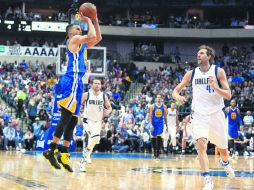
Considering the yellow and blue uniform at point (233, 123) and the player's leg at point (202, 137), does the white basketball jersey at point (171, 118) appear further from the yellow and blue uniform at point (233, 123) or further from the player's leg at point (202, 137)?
the player's leg at point (202, 137)

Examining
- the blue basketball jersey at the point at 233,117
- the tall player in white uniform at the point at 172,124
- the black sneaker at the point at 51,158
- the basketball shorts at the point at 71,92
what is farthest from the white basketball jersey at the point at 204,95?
the tall player in white uniform at the point at 172,124

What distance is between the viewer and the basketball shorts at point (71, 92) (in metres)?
7.84

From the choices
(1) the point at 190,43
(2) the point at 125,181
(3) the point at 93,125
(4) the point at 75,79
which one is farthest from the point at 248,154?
(1) the point at 190,43

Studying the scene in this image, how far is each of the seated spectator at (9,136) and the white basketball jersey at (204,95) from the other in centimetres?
1306

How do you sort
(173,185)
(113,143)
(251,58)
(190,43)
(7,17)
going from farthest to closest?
1. (190,43)
2. (251,58)
3. (7,17)
4. (113,143)
5. (173,185)

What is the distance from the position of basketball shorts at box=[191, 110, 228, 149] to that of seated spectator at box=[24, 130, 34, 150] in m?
12.8

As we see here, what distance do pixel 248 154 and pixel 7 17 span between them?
1737 centimetres

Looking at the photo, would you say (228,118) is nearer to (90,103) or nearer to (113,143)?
(113,143)

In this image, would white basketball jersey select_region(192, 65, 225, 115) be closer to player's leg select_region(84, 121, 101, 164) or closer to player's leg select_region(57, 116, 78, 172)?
player's leg select_region(57, 116, 78, 172)

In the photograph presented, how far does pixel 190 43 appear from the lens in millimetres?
39906

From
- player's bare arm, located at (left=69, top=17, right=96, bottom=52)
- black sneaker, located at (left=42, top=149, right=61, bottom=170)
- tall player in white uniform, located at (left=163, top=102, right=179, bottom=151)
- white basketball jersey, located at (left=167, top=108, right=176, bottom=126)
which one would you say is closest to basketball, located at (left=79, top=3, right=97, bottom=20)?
player's bare arm, located at (left=69, top=17, right=96, bottom=52)

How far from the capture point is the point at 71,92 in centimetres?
788

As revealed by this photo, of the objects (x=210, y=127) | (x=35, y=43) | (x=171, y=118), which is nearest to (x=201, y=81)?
(x=210, y=127)

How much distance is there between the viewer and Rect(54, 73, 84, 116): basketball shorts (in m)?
7.84
